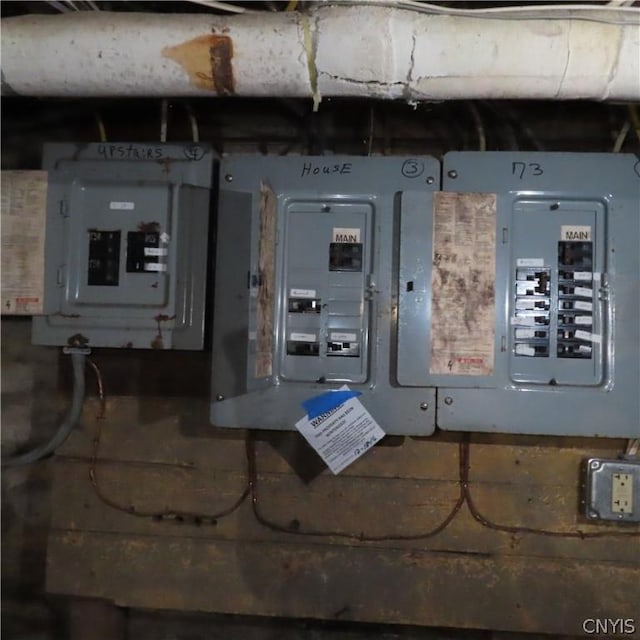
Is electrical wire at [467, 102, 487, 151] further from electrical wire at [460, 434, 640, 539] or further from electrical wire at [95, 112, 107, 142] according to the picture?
electrical wire at [95, 112, 107, 142]

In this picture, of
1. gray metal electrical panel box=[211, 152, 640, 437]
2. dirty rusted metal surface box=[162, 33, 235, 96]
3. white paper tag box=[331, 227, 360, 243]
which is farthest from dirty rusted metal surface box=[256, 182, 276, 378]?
dirty rusted metal surface box=[162, 33, 235, 96]

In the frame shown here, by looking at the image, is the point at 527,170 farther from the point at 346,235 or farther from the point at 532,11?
the point at 346,235

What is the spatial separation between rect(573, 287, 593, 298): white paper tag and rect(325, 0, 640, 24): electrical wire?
1.68 feet

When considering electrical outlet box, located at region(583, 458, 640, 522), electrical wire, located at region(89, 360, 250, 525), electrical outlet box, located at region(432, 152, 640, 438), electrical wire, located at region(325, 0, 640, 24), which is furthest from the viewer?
electrical wire, located at region(89, 360, 250, 525)

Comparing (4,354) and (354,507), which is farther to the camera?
(4,354)

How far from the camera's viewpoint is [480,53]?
1.02m

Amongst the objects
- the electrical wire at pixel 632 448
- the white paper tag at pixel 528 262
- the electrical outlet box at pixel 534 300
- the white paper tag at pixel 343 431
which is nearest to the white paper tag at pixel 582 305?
the electrical outlet box at pixel 534 300

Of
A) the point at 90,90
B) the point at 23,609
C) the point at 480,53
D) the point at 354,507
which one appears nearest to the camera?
the point at 480,53

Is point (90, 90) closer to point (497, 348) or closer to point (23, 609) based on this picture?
point (497, 348)

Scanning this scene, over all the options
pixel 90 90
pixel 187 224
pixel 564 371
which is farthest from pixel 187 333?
pixel 564 371

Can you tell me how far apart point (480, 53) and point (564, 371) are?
0.66m

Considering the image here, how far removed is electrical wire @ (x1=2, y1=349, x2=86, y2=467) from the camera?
50.4 inches

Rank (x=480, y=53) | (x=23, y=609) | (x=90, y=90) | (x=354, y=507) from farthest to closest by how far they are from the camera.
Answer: (x=23, y=609)
(x=354, y=507)
(x=90, y=90)
(x=480, y=53)

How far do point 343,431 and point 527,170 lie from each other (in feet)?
2.26
